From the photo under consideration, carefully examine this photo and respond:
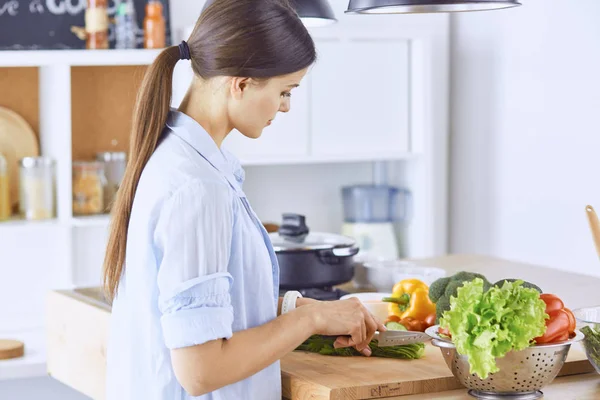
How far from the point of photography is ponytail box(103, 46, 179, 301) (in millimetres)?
1733

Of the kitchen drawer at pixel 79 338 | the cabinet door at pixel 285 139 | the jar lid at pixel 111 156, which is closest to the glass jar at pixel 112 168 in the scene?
the jar lid at pixel 111 156

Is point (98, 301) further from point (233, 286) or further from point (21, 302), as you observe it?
point (21, 302)

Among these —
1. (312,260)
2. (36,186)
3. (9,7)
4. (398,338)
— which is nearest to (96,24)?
(9,7)

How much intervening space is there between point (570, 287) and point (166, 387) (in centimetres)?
137

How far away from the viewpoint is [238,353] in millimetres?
1632

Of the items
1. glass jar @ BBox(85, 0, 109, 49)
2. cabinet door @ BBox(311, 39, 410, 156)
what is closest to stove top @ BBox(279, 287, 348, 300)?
glass jar @ BBox(85, 0, 109, 49)

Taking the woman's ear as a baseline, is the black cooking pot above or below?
below

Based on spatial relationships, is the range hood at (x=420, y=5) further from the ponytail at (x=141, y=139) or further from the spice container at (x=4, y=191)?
the spice container at (x=4, y=191)

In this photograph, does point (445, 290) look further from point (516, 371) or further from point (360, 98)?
point (360, 98)

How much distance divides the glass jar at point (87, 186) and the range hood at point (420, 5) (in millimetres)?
1987

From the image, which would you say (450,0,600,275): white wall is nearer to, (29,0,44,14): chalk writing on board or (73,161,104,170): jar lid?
(73,161,104,170): jar lid

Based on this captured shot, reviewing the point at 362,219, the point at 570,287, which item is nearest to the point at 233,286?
the point at 570,287

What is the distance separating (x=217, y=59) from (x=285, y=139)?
8.00ft

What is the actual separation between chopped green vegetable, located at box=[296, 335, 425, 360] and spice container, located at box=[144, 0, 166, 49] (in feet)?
6.60
